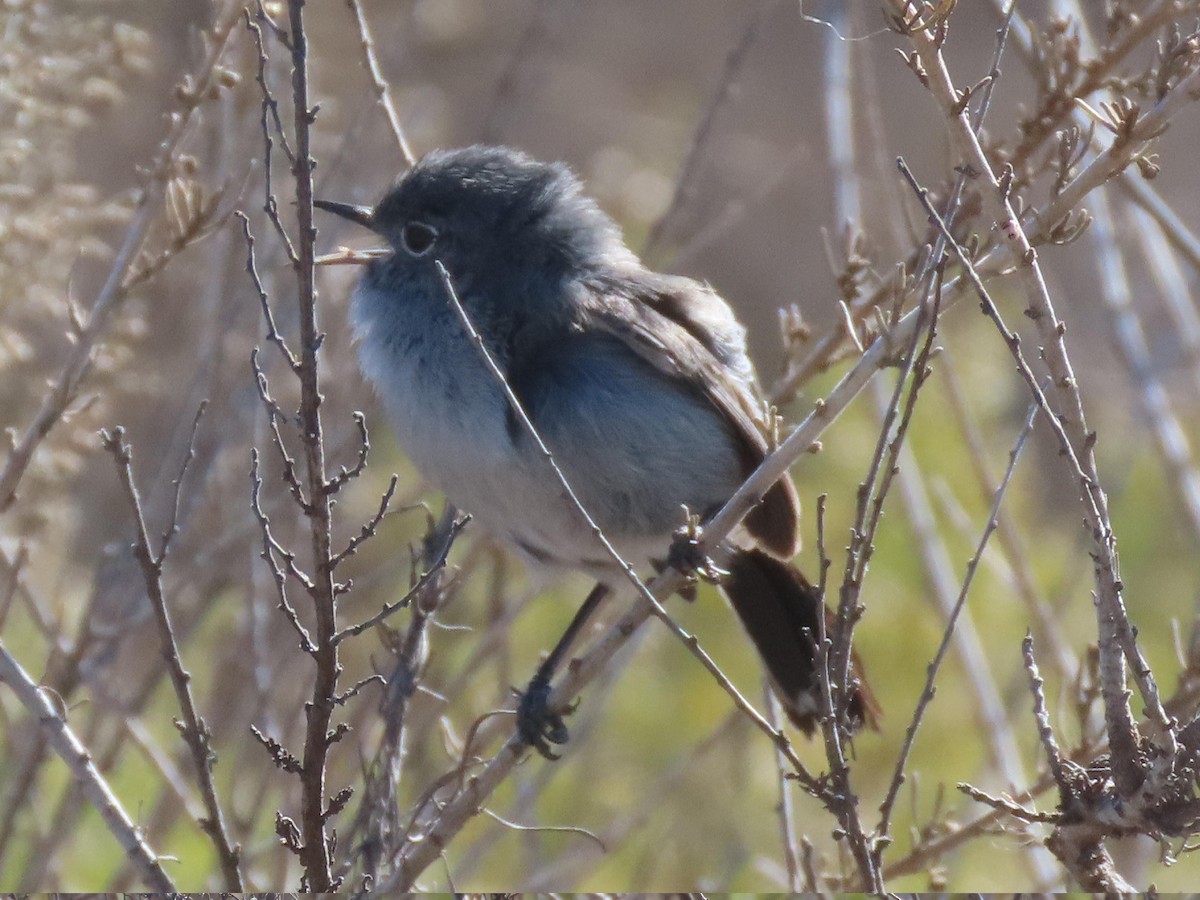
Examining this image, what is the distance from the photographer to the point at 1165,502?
6.75m

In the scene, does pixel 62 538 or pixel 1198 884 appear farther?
pixel 62 538

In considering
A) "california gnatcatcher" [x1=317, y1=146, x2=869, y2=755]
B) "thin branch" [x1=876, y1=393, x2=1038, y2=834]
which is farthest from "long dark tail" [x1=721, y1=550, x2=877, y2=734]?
"thin branch" [x1=876, y1=393, x2=1038, y2=834]

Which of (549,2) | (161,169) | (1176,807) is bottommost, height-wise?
(1176,807)

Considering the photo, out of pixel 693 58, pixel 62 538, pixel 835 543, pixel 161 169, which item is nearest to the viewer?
pixel 161 169

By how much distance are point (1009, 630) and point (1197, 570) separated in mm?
1061

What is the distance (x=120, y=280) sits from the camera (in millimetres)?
2861

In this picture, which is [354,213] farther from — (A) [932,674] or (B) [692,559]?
(A) [932,674]

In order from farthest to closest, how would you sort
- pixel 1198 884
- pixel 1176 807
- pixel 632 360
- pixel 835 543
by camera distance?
pixel 835 543 → pixel 1198 884 → pixel 632 360 → pixel 1176 807

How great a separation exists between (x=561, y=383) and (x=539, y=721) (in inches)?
33.7

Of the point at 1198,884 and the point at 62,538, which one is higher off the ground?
the point at 62,538

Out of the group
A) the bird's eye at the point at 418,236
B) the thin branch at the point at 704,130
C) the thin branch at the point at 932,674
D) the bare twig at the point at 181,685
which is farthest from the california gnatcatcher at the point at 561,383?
the bare twig at the point at 181,685

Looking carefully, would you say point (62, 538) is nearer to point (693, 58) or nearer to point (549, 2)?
point (549, 2)

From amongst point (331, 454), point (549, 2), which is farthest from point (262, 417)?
point (549, 2)

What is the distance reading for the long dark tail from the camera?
3.64 metres
